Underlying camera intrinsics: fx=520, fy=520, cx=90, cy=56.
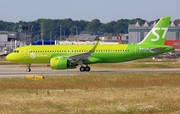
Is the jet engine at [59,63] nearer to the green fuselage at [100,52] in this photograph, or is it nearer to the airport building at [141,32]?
the green fuselage at [100,52]

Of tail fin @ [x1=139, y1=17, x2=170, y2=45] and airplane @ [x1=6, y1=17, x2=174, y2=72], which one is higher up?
tail fin @ [x1=139, y1=17, x2=170, y2=45]

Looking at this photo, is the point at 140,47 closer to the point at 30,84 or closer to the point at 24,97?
the point at 30,84

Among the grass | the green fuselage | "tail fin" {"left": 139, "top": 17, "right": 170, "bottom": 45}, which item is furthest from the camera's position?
"tail fin" {"left": 139, "top": 17, "right": 170, "bottom": 45}

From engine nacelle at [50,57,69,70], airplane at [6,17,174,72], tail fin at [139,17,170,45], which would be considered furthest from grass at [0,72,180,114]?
tail fin at [139,17,170,45]

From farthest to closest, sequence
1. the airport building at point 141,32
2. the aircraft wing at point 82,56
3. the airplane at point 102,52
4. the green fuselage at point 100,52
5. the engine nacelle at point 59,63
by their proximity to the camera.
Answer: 1. the airport building at point 141,32
2. the green fuselage at point 100,52
3. the airplane at point 102,52
4. the aircraft wing at point 82,56
5. the engine nacelle at point 59,63

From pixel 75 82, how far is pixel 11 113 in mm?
14906

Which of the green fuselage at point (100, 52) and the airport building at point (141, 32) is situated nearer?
the green fuselage at point (100, 52)

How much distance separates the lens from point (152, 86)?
34219 millimetres

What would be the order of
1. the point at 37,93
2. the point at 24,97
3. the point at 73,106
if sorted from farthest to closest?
the point at 37,93 < the point at 24,97 < the point at 73,106

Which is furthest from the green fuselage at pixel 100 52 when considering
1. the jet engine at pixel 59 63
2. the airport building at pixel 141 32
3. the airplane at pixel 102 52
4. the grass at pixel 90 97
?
the airport building at pixel 141 32

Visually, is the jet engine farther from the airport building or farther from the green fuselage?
the airport building

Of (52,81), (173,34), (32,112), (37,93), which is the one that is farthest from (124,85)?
(173,34)

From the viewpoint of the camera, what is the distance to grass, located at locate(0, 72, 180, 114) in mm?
22297

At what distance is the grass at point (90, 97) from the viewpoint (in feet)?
73.2
